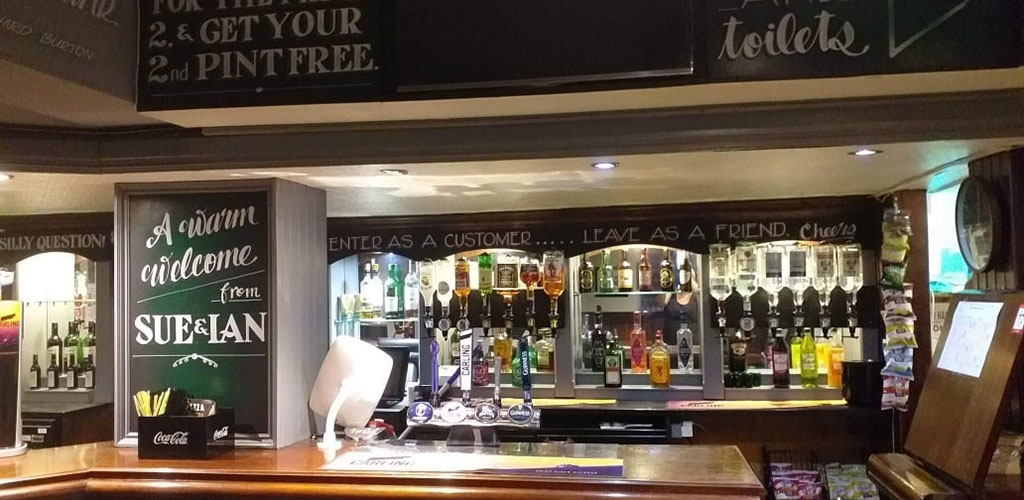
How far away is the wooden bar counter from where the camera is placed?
2.41 metres

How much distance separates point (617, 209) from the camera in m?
4.83

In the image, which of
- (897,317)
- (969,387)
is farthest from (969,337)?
(897,317)

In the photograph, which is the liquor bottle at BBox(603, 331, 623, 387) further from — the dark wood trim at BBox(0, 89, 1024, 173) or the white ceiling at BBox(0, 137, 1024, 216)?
the dark wood trim at BBox(0, 89, 1024, 173)

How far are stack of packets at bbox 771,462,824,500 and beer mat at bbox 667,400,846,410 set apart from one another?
361 millimetres

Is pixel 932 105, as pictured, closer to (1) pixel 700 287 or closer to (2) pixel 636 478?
(2) pixel 636 478

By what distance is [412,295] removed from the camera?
5.32 meters

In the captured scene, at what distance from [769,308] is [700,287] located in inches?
16.4

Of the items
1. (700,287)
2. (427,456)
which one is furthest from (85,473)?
(700,287)

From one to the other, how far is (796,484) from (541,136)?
2.89 metres

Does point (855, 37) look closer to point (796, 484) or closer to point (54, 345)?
point (796, 484)

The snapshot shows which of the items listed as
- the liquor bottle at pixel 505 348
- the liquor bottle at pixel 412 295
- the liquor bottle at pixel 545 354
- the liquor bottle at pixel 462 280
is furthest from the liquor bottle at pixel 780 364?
the liquor bottle at pixel 412 295

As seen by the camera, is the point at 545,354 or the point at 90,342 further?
the point at 90,342

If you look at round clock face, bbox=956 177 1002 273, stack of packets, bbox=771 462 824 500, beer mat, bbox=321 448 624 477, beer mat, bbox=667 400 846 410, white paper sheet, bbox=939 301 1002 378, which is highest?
round clock face, bbox=956 177 1002 273

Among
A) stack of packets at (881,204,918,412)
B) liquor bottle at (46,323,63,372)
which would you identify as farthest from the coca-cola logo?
stack of packets at (881,204,918,412)
